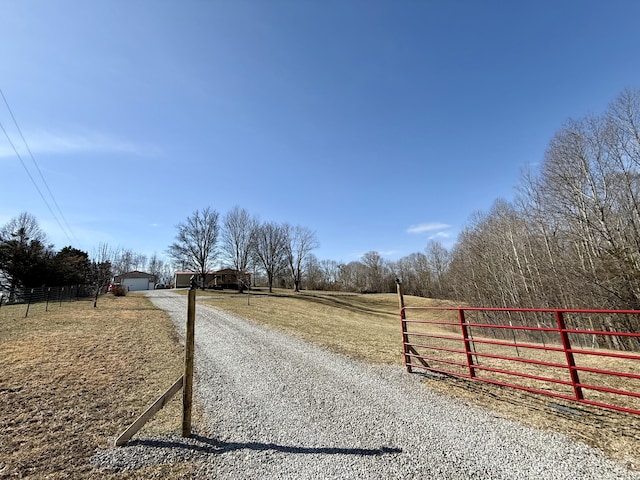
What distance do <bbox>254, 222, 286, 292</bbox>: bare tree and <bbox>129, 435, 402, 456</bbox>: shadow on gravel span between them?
1657 inches

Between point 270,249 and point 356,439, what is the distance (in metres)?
44.9

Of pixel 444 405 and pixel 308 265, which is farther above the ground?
pixel 308 265

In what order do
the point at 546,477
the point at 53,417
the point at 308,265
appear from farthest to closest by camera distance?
the point at 308,265
the point at 53,417
the point at 546,477

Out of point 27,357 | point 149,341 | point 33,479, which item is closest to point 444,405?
point 33,479

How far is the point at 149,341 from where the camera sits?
9.05 meters

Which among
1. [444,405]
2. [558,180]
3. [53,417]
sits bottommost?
[444,405]

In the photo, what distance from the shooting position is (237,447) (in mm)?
3398

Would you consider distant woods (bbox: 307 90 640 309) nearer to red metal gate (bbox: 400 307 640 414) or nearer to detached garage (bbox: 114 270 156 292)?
red metal gate (bbox: 400 307 640 414)

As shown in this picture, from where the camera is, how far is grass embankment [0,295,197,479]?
3.09 m

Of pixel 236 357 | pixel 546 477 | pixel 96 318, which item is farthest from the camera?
pixel 96 318

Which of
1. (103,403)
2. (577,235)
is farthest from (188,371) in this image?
(577,235)

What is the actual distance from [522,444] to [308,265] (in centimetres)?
5546

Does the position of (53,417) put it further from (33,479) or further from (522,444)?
(522,444)

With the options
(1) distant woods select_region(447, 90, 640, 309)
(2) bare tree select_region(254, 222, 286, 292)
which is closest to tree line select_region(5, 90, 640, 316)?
(1) distant woods select_region(447, 90, 640, 309)
